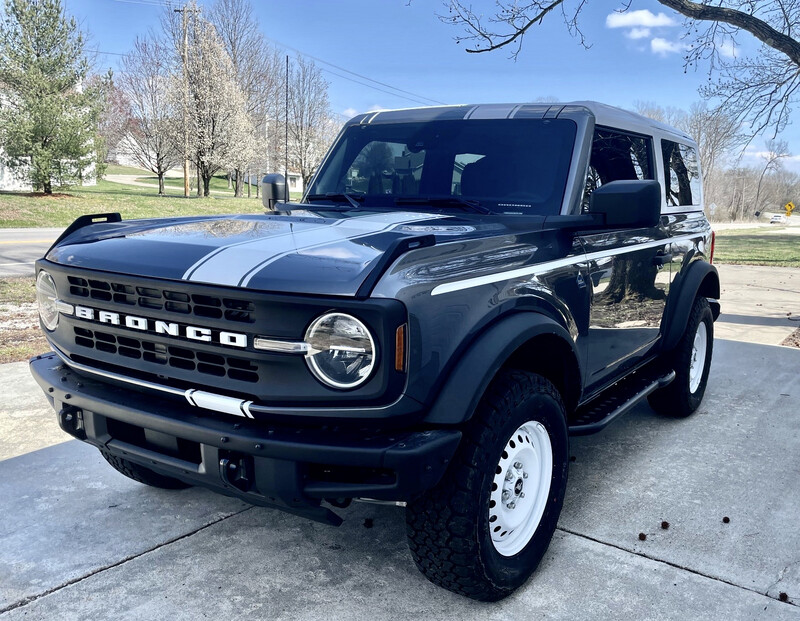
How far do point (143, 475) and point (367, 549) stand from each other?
126 centimetres

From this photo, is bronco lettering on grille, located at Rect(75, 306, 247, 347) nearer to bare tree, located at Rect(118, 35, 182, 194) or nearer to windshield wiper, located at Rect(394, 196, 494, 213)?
windshield wiper, located at Rect(394, 196, 494, 213)

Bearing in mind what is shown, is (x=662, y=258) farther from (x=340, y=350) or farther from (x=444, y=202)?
(x=340, y=350)

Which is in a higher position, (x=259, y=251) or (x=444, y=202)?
(x=444, y=202)

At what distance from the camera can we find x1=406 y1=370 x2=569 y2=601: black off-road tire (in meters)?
2.41

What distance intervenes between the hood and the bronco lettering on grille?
0.54 ft

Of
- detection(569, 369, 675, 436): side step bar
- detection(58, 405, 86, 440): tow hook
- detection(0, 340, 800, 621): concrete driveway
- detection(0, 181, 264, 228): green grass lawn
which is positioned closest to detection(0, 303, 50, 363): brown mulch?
detection(0, 340, 800, 621): concrete driveway

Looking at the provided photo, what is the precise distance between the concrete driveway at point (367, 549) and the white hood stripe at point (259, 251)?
4.25 ft

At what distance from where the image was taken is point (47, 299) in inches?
115

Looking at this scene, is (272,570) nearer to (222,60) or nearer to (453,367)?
(453,367)

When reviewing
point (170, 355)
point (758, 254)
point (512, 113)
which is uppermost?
point (512, 113)

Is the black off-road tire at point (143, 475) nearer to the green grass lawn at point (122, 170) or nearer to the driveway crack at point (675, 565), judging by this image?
the driveway crack at point (675, 565)

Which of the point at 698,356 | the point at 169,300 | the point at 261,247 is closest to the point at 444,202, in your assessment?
the point at 261,247

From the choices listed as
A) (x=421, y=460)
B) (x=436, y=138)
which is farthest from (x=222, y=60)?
(x=421, y=460)

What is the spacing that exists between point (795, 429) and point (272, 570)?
3.77 m
